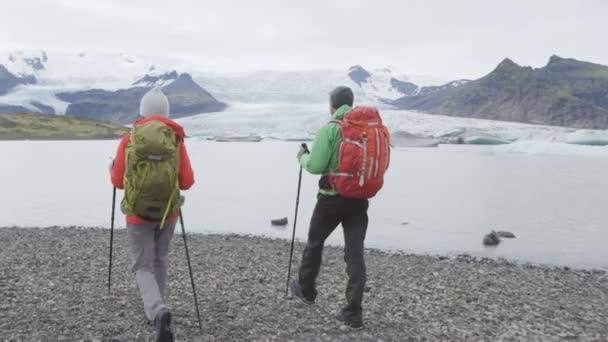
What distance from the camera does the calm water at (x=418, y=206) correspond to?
51.2 ft

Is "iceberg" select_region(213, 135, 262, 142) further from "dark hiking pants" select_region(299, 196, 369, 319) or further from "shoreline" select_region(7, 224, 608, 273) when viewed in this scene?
"dark hiking pants" select_region(299, 196, 369, 319)

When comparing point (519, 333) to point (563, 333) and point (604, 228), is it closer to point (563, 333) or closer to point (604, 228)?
point (563, 333)

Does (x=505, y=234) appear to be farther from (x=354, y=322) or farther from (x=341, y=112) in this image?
(x=341, y=112)

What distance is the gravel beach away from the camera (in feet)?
20.9

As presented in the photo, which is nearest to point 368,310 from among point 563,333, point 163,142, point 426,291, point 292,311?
point 292,311

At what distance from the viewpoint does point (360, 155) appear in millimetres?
6047

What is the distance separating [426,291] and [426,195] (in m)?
18.7

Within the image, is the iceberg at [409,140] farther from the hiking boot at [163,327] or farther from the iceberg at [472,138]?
the hiking boot at [163,327]

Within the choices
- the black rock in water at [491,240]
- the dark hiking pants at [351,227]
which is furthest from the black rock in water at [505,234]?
the dark hiking pants at [351,227]

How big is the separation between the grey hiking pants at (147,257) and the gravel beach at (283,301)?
25.1 inches

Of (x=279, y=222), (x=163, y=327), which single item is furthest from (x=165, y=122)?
(x=279, y=222)

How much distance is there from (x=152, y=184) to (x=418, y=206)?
1880cm

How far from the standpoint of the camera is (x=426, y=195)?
2683 cm

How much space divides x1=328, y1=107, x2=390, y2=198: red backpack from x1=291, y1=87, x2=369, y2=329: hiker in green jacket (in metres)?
0.11
